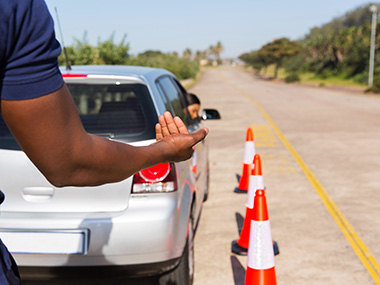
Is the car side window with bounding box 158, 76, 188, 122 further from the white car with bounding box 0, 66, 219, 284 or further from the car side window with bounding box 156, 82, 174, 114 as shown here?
the white car with bounding box 0, 66, 219, 284

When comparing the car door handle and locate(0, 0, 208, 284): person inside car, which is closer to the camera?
locate(0, 0, 208, 284): person inside car

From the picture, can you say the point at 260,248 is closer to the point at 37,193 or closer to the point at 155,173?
the point at 155,173

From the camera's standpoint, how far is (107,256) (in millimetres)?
3000

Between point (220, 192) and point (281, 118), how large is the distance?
9801 mm

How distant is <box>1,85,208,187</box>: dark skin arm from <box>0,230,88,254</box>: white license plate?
182 cm

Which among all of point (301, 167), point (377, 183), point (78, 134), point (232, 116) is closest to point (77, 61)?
point (232, 116)

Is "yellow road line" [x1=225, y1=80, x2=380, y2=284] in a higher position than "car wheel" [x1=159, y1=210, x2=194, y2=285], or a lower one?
lower

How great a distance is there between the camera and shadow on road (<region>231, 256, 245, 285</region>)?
399 cm

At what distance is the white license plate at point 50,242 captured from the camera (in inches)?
117

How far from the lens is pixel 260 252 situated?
3.31m

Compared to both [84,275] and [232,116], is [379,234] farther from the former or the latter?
[232,116]

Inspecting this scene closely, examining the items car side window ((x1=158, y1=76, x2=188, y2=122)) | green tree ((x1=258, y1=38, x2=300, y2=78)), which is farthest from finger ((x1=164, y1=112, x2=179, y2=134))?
green tree ((x1=258, y1=38, x2=300, y2=78))

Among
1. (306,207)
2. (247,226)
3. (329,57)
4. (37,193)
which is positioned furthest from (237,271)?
(329,57)

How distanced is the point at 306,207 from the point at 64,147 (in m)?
5.26
